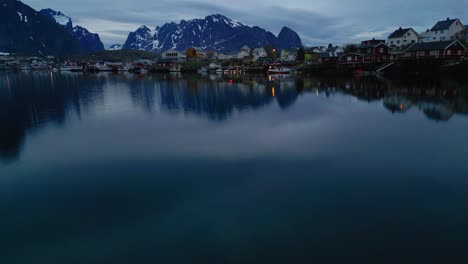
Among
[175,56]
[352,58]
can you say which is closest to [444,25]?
[352,58]

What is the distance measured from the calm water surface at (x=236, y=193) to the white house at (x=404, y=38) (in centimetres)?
7365

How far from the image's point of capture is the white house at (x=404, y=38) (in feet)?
264

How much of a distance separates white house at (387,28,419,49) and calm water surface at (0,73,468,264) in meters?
73.6

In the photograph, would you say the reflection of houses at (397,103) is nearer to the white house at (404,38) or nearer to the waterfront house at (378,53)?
the waterfront house at (378,53)

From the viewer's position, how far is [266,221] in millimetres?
7906

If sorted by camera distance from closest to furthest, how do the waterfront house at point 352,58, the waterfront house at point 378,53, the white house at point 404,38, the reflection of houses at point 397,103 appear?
the reflection of houses at point 397,103 → the waterfront house at point 378,53 → the waterfront house at point 352,58 → the white house at point 404,38

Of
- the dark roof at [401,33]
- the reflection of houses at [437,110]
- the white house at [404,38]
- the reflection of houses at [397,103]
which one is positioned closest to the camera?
the reflection of houses at [437,110]

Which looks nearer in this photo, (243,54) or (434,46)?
(434,46)

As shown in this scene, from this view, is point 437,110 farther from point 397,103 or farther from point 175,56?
point 175,56

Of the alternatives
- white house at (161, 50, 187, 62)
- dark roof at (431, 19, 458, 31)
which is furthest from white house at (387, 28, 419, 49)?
white house at (161, 50, 187, 62)

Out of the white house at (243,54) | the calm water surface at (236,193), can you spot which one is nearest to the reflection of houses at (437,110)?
the calm water surface at (236,193)

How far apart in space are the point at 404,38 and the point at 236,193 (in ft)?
297

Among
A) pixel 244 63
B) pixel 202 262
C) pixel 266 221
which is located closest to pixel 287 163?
pixel 266 221

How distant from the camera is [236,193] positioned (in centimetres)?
964
